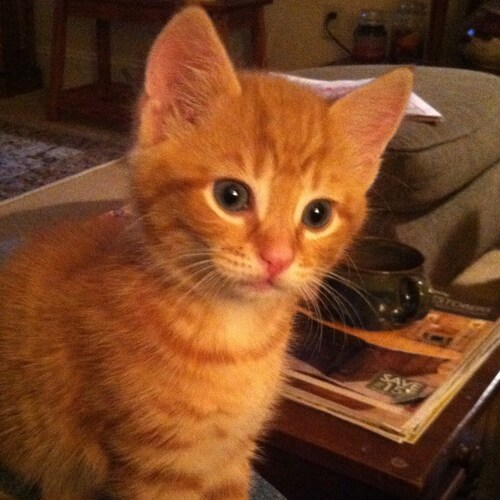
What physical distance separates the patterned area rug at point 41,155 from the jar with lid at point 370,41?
1.02 meters

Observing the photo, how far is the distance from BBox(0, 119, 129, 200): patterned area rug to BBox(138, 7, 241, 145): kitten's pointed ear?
1898 millimetres

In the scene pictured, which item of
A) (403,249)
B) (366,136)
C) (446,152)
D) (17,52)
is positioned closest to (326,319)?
(403,249)

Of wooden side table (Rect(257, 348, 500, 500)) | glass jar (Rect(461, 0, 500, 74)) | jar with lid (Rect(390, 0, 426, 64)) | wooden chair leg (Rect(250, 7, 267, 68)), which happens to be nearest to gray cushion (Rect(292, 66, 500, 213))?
wooden side table (Rect(257, 348, 500, 500))

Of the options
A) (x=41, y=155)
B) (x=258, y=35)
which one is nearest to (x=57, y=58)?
(x=41, y=155)

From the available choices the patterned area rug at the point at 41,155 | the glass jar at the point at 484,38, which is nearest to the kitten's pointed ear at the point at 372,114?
the glass jar at the point at 484,38

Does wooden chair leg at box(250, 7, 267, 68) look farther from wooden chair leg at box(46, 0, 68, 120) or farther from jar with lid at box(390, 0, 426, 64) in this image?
wooden chair leg at box(46, 0, 68, 120)

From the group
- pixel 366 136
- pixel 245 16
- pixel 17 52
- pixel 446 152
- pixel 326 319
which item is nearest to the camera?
pixel 366 136

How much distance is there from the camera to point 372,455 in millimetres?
800

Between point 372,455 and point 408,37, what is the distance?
91.1 inches

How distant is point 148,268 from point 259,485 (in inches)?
13.3

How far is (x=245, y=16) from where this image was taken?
3131 millimetres

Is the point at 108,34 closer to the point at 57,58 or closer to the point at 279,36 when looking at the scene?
the point at 57,58

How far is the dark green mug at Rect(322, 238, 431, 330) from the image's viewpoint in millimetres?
976

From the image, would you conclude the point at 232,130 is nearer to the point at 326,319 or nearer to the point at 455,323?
the point at 326,319
